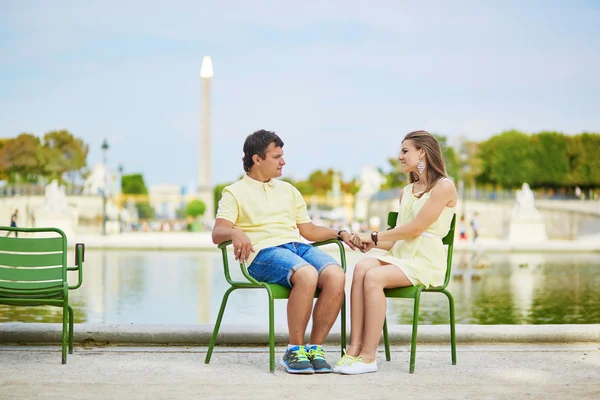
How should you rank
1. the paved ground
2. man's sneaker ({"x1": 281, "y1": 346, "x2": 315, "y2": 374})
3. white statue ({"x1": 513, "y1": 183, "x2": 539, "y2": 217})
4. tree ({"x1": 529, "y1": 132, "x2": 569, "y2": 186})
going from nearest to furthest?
the paved ground
man's sneaker ({"x1": 281, "y1": 346, "x2": 315, "y2": 374})
white statue ({"x1": 513, "y1": 183, "x2": 539, "y2": 217})
tree ({"x1": 529, "y1": 132, "x2": 569, "y2": 186})

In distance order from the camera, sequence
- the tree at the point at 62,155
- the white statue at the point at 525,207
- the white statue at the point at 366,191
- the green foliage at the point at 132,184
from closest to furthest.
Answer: the white statue at the point at 525,207 < the tree at the point at 62,155 < the white statue at the point at 366,191 < the green foliage at the point at 132,184

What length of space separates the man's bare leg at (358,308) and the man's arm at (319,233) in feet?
0.70

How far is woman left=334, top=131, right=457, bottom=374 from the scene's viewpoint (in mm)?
4766

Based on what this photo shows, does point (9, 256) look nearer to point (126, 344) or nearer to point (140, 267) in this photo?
point (126, 344)

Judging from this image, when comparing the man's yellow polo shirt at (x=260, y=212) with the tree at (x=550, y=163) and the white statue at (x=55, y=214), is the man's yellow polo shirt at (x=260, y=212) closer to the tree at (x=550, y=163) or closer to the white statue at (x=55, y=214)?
the white statue at (x=55, y=214)

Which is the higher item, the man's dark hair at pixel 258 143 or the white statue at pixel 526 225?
the man's dark hair at pixel 258 143

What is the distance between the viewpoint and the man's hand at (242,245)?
484 cm

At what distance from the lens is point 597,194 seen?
70.9 meters

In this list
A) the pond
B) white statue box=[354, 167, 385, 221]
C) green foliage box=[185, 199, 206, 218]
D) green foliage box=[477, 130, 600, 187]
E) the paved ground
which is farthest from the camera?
white statue box=[354, 167, 385, 221]

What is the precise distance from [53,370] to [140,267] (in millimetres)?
12730

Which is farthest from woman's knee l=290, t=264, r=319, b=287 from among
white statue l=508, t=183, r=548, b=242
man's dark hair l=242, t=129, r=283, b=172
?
white statue l=508, t=183, r=548, b=242

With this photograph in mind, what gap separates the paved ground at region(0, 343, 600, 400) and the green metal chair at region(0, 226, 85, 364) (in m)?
0.34

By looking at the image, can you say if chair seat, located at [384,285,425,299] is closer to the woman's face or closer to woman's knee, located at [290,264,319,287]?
woman's knee, located at [290,264,319,287]

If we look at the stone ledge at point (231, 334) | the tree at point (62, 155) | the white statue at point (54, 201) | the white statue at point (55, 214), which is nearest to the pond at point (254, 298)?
the stone ledge at point (231, 334)
